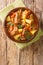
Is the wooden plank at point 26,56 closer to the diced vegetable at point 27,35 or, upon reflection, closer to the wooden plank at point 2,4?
the diced vegetable at point 27,35

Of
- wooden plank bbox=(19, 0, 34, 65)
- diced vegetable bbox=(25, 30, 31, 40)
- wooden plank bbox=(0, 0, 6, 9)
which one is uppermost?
wooden plank bbox=(0, 0, 6, 9)

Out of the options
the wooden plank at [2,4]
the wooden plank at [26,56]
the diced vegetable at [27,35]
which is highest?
the wooden plank at [2,4]

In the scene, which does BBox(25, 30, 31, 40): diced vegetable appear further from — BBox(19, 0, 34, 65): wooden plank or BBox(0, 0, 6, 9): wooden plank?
BBox(0, 0, 6, 9): wooden plank

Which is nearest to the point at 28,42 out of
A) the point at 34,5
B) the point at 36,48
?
the point at 36,48

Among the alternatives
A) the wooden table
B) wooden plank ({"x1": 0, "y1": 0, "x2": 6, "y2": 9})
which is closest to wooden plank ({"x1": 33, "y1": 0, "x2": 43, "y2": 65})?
the wooden table

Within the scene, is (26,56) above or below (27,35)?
below

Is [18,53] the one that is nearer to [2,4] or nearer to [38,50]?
[38,50]

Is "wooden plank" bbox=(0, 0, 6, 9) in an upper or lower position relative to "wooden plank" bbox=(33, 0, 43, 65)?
upper

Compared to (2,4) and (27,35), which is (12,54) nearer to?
(27,35)

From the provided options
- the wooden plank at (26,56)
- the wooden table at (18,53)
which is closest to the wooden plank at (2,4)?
the wooden table at (18,53)

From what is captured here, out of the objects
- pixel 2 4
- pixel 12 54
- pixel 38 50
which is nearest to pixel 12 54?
pixel 12 54

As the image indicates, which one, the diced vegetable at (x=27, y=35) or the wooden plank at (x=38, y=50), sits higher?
the diced vegetable at (x=27, y=35)

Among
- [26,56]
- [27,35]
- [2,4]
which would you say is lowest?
[26,56]
